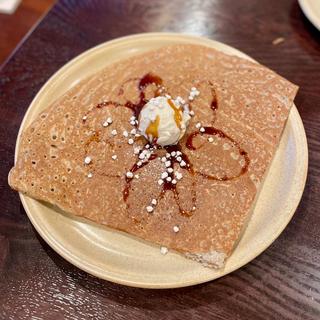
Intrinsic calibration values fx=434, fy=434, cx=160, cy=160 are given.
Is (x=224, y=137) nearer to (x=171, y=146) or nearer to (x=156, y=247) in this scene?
(x=171, y=146)

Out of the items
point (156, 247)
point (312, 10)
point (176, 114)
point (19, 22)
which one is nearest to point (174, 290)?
point (156, 247)

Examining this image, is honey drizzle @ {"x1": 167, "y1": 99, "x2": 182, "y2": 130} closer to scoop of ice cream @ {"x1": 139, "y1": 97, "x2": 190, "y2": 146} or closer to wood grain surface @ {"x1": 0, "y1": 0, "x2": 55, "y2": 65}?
scoop of ice cream @ {"x1": 139, "y1": 97, "x2": 190, "y2": 146}

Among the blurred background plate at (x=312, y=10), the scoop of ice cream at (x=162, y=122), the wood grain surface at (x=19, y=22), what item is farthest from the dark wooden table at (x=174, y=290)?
the wood grain surface at (x=19, y=22)

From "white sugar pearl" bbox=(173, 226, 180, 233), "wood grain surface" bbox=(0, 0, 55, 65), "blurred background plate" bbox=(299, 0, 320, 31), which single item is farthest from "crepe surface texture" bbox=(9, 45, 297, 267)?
"wood grain surface" bbox=(0, 0, 55, 65)

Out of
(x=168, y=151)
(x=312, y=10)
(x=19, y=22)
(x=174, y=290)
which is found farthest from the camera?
(x=19, y=22)

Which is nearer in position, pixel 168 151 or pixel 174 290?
pixel 174 290
